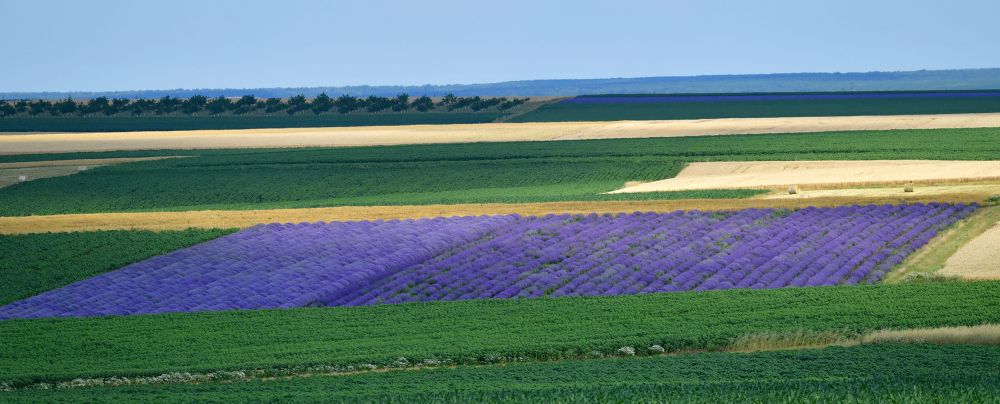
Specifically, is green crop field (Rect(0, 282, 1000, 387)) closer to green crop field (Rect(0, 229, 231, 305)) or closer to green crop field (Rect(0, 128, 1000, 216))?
green crop field (Rect(0, 229, 231, 305))

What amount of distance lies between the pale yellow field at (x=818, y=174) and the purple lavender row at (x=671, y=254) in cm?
766

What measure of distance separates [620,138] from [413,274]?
148 feet

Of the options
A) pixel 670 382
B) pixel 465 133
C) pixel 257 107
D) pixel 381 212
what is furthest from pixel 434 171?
pixel 257 107

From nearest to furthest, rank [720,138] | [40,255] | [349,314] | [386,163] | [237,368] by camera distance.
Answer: [237,368]
[349,314]
[40,255]
[386,163]
[720,138]

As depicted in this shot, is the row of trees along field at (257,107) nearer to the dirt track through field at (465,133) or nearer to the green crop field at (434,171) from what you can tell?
the dirt track through field at (465,133)

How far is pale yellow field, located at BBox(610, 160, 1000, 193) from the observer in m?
45.9

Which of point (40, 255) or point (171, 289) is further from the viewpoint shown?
point (40, 255)

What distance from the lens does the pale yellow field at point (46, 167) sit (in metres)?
59.5

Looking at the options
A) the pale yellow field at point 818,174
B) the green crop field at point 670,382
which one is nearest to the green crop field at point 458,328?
the green crop field at point 670,382

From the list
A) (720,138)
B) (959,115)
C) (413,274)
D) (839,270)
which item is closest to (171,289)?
(413,274)

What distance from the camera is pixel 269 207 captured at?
150 feet

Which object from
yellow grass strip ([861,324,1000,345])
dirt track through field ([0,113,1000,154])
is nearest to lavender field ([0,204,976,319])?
yellow grass strip ([861,324,1000,345])

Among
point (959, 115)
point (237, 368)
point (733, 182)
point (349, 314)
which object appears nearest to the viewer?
point (237, 368)

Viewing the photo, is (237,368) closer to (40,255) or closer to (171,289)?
(171,289)
